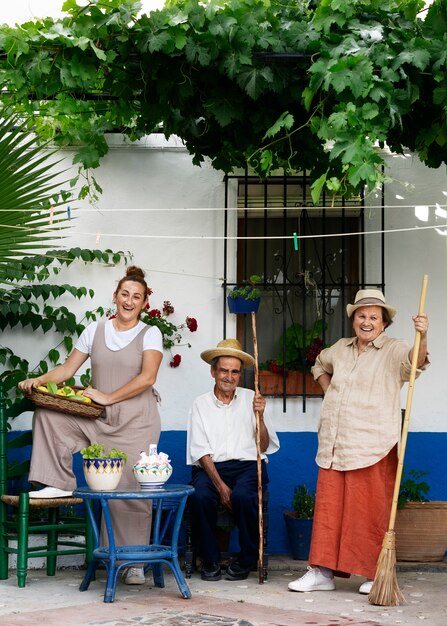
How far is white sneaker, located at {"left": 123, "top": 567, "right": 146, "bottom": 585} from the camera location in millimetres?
5680

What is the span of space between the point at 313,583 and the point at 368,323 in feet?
4.66

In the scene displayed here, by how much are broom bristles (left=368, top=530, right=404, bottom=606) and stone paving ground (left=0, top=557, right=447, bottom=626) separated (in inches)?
1.9

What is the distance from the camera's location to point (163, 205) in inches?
278

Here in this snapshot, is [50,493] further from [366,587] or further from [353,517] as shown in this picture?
[366,587]

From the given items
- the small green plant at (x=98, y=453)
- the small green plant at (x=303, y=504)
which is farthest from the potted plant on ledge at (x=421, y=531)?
the small green plant at (x=98, y=453)

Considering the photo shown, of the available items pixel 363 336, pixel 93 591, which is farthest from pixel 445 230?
pixel 93 591

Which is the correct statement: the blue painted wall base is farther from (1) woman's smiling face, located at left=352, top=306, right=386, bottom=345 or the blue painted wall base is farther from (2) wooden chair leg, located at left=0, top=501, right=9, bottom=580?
(1) woman's smiling face, located at left=352, top=306, right=386, bottom=345

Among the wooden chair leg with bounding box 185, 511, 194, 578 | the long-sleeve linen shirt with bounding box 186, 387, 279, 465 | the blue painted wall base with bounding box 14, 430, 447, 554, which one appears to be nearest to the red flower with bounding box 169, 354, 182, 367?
the blue painted wall base with bounding box 14, 430, 447, 554

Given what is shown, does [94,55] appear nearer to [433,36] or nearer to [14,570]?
[433,36]

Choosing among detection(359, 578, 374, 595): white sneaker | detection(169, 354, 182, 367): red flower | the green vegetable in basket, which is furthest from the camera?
detection(169, 354, 182, 367): red flower

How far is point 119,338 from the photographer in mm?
5984

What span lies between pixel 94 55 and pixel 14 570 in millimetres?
2975

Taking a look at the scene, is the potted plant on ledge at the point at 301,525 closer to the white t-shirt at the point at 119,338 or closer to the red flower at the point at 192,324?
the red flower at the point at 192,324

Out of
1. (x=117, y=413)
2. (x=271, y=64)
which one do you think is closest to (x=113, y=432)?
(x=117, y=413)
